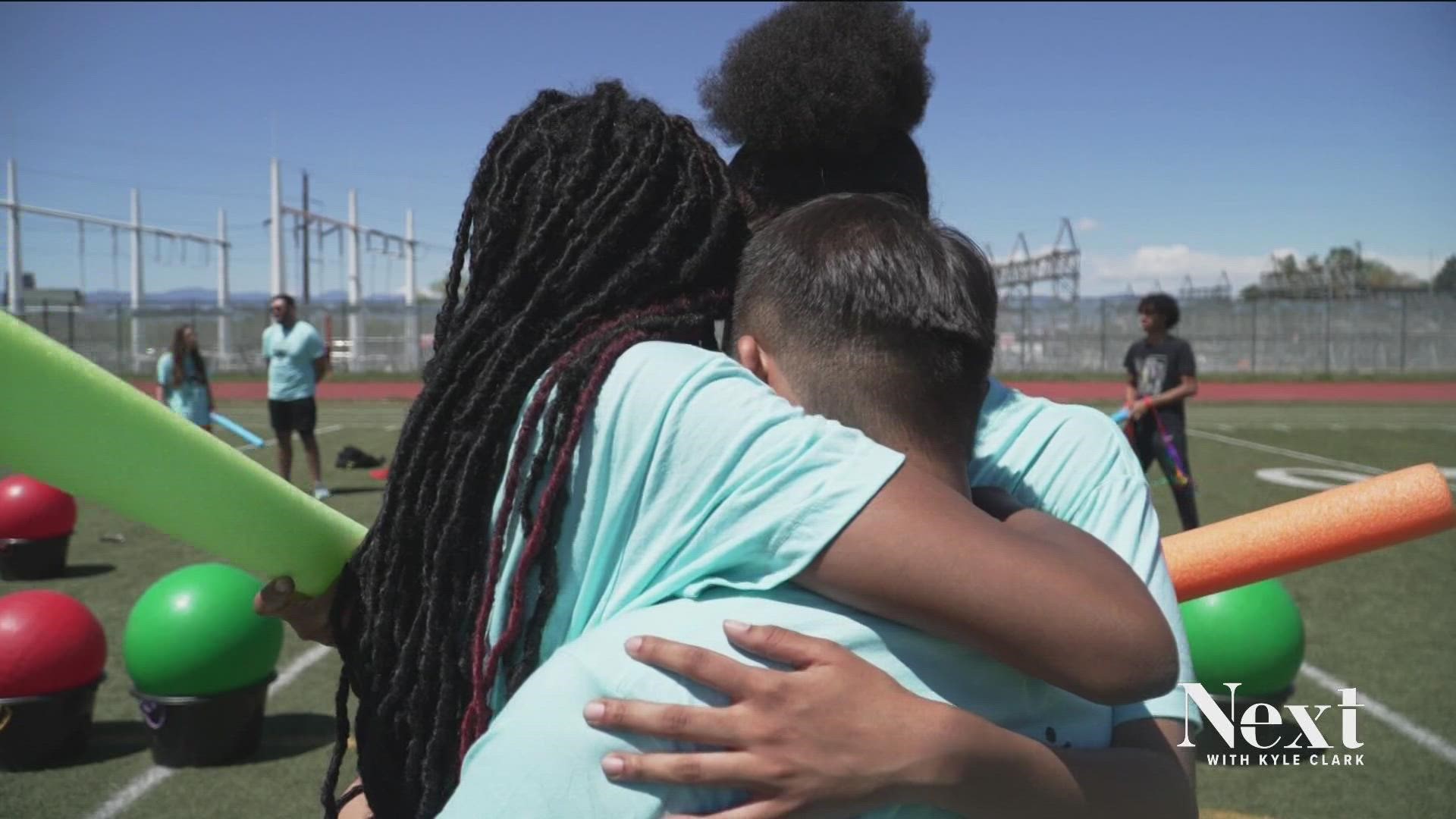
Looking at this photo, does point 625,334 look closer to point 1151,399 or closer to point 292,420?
point 1151,399

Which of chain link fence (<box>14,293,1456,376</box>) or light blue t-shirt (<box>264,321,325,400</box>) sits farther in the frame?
chain link fence (<box>14,293,1456,376</box>)

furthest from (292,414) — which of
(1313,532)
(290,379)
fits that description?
(1313,532)

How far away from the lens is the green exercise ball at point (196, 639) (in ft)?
16.4

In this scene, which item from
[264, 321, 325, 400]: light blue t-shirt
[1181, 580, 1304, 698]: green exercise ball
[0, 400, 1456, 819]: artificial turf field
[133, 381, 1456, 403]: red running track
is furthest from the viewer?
[133, 381, 1456, 403]: red running track

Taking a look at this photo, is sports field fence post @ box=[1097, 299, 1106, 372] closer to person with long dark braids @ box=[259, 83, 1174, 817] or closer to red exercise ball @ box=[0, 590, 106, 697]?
red exercise ball @ box=[0, 590, 106, 697]

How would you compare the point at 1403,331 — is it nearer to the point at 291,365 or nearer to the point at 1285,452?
the point at 1285,452

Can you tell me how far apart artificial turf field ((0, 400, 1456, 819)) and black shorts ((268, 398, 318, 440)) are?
0.94 meters

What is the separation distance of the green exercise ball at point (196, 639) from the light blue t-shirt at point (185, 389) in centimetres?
773

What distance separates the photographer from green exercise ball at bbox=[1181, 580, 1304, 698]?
5250 millimetres

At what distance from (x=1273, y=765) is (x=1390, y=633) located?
273cm

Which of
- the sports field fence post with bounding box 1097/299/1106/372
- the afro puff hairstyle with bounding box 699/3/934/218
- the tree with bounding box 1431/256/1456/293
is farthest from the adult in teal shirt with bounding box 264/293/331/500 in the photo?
the tree with bounding box 1431/256/1456/293

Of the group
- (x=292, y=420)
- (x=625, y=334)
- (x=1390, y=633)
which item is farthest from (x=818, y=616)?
(x=292, y=420)

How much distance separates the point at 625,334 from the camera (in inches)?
52.5

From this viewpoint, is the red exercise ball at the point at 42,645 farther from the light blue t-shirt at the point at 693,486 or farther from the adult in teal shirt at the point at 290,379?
the adult in teal shirt at the point at 290,379
